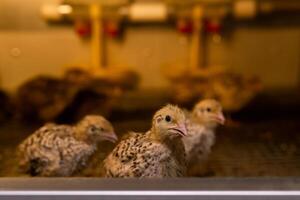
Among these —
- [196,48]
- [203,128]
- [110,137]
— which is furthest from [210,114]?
[196,48]

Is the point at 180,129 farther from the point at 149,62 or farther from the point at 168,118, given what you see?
the point at 149,62

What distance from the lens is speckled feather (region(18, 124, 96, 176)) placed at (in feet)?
3.71

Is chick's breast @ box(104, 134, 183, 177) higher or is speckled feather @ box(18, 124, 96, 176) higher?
chick's breast @ box(104, 134, 183, 177)

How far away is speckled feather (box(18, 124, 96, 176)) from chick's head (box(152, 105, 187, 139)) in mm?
292

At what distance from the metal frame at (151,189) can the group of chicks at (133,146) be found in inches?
8.6

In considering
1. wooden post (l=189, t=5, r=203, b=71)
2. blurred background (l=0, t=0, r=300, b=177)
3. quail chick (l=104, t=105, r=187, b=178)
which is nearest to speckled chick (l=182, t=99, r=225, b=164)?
blurred background (l=0, t=0, r=300, b=177)

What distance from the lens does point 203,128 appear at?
129cm

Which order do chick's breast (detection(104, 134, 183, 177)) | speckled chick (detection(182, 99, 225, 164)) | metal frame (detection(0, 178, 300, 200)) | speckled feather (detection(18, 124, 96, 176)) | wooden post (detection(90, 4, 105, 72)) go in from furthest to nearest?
wooden post (detection(90, 4, 105, 72)), speckled chick (detection(182, 99, 225, 164)), speckled feather (detection(18, 124, 96, 176)), chick's breast (detection(104, 134, 183, 177)), metal frame (detection(0, 178, 300, 200))

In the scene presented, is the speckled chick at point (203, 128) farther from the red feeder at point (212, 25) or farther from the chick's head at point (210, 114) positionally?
the red feeder at point (212, 25)

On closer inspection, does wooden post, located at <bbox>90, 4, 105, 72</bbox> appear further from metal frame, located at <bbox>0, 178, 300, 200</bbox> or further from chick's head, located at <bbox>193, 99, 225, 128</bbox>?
metal frame, located at <bbox>0, 178, 300, 200</bbox>

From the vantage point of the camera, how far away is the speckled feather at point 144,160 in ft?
2.89

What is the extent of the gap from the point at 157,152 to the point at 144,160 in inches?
1.2

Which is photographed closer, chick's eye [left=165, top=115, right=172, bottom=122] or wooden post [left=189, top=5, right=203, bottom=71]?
chick's eye [left=165, top=115, right=172, bottom=122]

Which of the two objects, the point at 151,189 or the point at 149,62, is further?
the point at 149,62
